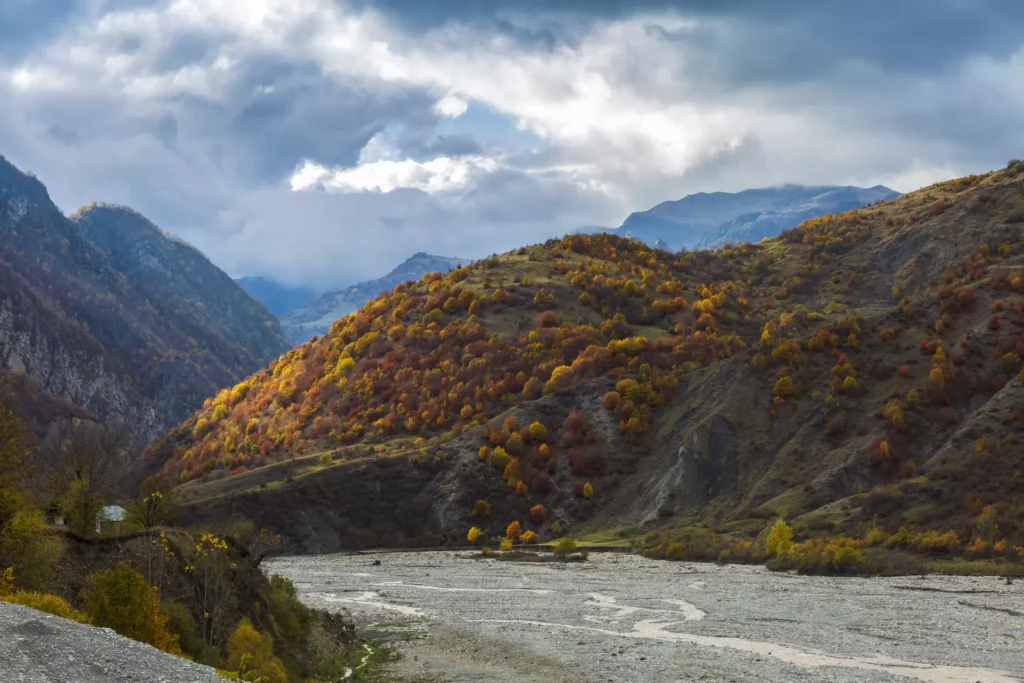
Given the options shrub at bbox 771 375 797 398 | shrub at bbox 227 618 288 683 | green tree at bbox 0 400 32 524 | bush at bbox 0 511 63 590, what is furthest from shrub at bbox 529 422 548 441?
bush at bbox 0 511 63 590

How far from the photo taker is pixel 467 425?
18938 centimetres

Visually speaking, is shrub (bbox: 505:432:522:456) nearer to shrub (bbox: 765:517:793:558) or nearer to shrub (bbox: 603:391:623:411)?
shrub (bbox: 603:391:623:411)

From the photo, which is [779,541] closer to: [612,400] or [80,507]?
[612,400]

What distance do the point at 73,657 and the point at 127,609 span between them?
10.5 m

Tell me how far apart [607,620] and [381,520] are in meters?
95.5

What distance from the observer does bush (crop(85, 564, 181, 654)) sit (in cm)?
3584

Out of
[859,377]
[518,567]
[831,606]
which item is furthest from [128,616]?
[859,377]

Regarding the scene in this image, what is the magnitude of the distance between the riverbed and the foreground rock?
79.3 feet

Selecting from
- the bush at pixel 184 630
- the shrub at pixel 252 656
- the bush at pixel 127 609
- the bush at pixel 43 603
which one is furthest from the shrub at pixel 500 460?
the bush at pixel 43 603

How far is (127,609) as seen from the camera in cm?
3616

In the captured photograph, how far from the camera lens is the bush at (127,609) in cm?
3584

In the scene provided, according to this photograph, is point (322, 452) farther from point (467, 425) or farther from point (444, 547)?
point (444, 547)

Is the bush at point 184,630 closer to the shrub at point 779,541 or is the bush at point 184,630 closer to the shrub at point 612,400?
the shrub at point 779,541

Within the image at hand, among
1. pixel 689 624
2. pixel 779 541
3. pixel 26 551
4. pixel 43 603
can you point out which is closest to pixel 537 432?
pixel 779 541
